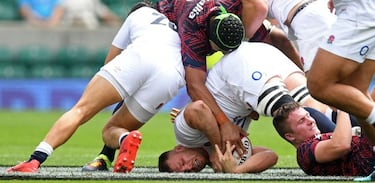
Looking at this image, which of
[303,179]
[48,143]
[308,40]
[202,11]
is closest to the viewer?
[303,179]

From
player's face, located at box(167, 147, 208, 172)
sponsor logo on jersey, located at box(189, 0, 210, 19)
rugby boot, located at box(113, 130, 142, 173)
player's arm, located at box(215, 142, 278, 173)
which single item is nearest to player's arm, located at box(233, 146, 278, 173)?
player's arm, located at box(215, 142, 278, 173)

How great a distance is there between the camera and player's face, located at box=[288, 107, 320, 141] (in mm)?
7965

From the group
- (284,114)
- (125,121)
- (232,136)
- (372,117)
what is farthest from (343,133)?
(125,121)

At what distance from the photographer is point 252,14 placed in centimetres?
873

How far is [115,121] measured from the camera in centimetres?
858

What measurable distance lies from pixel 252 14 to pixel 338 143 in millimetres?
1584

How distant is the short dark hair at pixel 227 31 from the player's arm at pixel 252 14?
44 centimetres

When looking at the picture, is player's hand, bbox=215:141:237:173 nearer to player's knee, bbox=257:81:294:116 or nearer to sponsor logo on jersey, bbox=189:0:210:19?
player's knee, bbox=257:81:294:116

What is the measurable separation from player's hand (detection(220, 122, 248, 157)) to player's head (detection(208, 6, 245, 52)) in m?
0.60

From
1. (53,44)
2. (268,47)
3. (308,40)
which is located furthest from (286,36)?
(53,44)

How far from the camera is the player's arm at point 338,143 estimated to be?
25.0ft

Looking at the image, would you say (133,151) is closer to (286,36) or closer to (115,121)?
(115,121)

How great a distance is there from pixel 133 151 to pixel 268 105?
1028 mm

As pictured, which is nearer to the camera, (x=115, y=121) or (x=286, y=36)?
(x=115, y=121)
